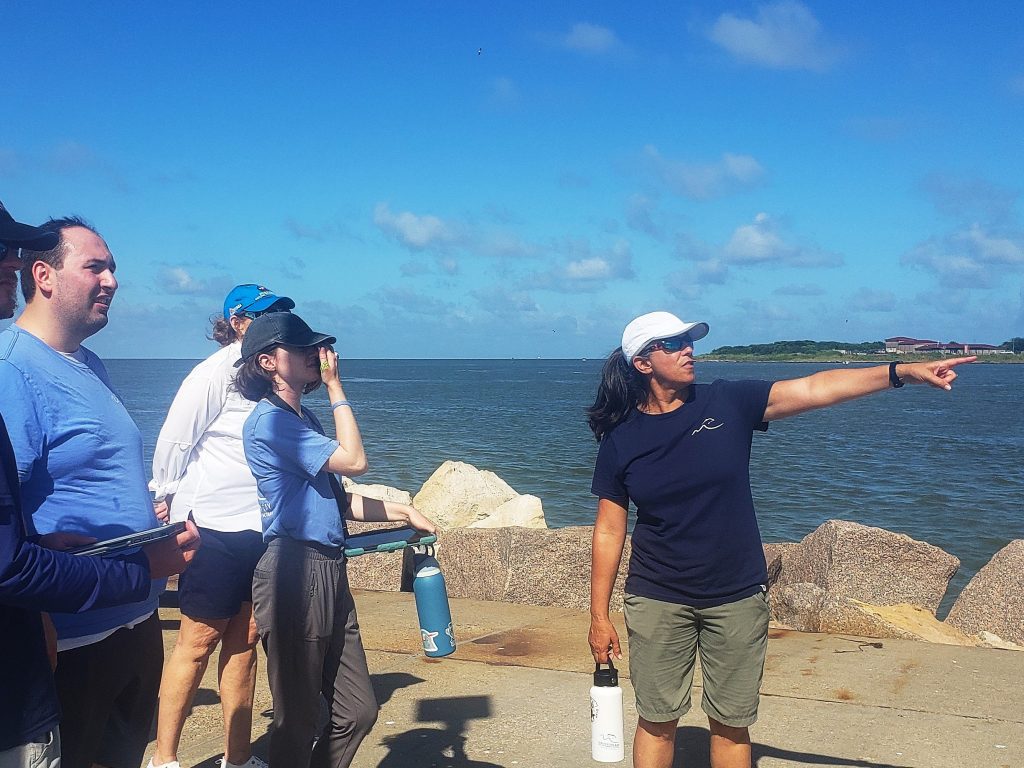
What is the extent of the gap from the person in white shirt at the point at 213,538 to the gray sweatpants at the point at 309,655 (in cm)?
55

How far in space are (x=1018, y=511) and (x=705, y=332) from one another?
1916 centimetres

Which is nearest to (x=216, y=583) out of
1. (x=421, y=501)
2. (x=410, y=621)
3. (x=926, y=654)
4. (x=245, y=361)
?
(x=245, y=361)

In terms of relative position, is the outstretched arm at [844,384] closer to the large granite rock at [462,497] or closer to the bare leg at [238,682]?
the bare leg at [238,682]

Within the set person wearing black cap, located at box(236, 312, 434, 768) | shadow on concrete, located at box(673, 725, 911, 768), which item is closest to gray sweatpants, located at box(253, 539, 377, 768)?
person wearing black cap, located at box(236, 312, 434, 768)

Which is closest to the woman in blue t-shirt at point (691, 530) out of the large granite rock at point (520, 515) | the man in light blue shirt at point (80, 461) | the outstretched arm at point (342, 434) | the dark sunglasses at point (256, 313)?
the outstretched arm at point (342, 434)

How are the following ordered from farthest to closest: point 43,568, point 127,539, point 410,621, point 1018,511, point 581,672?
point 1018,511 → point 410,621 → point 581,672 → point 127,539 → point 43,568

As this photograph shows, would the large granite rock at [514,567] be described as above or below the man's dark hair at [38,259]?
below

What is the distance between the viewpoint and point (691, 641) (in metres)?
3.79

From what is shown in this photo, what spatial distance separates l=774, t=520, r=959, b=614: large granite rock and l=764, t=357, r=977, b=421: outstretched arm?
154 inches

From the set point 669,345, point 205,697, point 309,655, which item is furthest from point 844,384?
point 205,697

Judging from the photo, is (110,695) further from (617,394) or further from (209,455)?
(617,394)

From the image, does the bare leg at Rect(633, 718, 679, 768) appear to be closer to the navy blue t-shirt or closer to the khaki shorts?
the khaki shorts

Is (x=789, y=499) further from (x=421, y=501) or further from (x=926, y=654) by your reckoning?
(x=926, y=654)

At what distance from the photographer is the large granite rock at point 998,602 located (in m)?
7.11
